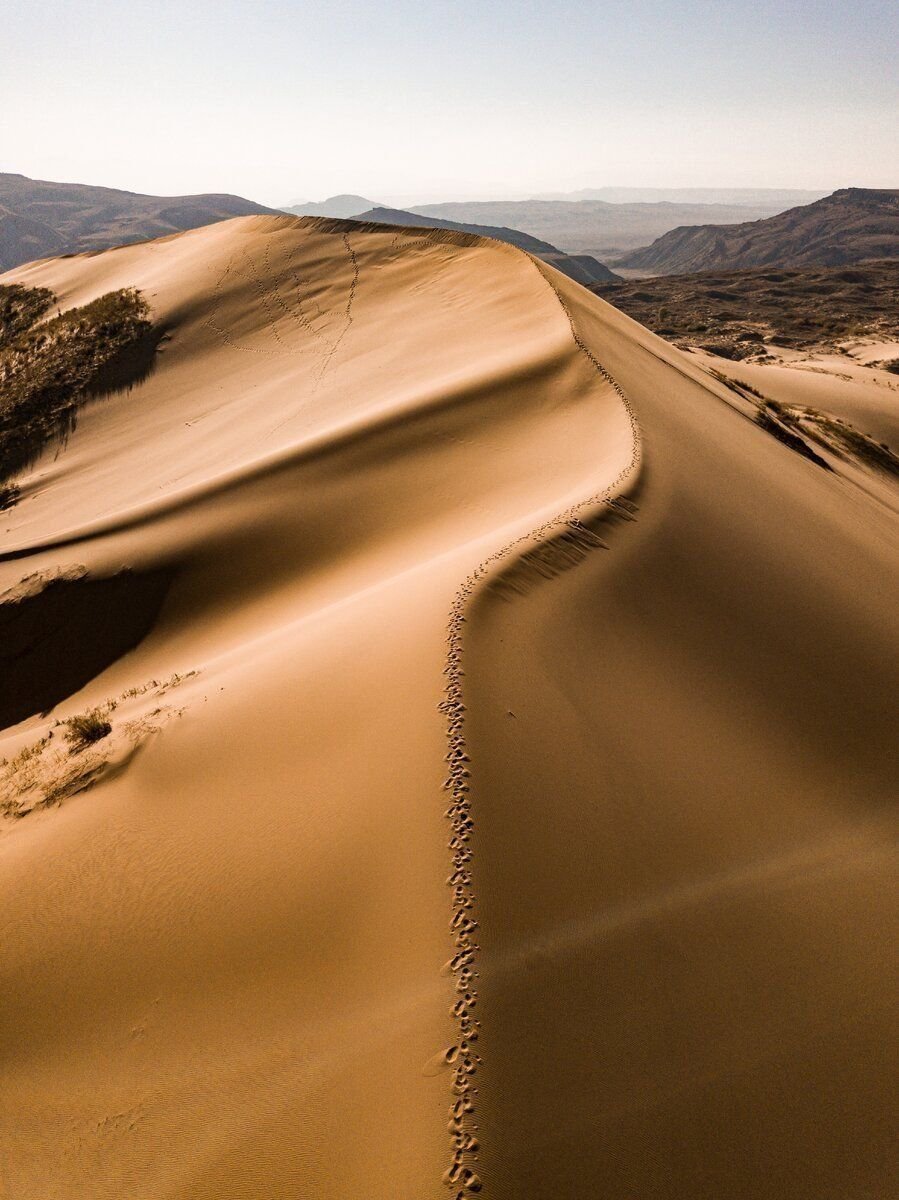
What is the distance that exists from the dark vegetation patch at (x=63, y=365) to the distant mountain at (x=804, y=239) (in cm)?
10495

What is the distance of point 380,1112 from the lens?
169 inches

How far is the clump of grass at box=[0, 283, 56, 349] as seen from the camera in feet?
96.3

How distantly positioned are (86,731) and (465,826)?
511cm

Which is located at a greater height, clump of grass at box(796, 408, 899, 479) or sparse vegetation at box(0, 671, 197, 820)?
clump of grass at box(796, 408, 899, 479)

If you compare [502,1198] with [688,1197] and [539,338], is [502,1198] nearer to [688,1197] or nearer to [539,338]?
[688,1197]

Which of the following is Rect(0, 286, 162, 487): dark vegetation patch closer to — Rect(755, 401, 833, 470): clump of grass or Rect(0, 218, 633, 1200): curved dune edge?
Rect(0, 218, 633, 1200): curved dune edge

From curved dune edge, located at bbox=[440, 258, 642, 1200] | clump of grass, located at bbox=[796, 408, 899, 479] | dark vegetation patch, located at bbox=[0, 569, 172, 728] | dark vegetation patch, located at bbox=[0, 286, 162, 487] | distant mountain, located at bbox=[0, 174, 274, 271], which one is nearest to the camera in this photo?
curved dune edge, located at bbox=[440, 258, 642, 1200]

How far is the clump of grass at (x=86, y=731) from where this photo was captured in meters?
8.27

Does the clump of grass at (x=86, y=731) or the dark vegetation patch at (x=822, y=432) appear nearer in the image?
the clump of grass at (x=86, y=731)

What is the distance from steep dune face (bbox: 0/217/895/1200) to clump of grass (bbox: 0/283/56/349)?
22.5m

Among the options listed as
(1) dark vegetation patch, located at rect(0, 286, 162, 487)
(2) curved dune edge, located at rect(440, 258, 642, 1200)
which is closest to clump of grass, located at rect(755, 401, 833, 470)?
(2) curved dune edge, located at rect(440, 258, 642, 1200)

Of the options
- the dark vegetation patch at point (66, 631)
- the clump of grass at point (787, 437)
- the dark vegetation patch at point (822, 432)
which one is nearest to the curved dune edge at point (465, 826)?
the dark vegetation patch at point (66, 631)

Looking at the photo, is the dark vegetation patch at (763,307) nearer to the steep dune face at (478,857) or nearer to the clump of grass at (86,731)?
the steep dune face at (478,857)

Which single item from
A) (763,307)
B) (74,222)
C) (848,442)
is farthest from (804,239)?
(74,222)
